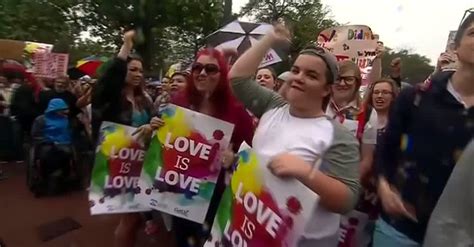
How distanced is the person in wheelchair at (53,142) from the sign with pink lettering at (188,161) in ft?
15.7

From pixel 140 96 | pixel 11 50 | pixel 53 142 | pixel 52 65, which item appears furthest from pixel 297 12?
pixel 140 96

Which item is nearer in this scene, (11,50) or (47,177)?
(47,177)

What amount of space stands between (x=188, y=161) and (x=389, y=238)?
1.35 m

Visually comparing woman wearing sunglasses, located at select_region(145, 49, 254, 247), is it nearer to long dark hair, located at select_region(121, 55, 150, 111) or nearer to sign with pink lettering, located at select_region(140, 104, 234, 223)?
sign with pink lettering, located at select_region(140, 104, 234, 223)

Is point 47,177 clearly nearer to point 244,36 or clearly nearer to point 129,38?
point 244,36

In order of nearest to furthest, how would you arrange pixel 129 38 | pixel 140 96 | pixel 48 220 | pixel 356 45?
pixel 129 38 < pixel 140 96 < pixel 356 45 < pixel 48 220

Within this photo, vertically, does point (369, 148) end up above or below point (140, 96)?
above

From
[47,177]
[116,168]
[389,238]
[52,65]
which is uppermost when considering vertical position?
[389,238]

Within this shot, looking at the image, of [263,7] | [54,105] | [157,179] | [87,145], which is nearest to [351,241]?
[157,179]

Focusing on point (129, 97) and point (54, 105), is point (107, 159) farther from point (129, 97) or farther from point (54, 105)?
point (54, 105)

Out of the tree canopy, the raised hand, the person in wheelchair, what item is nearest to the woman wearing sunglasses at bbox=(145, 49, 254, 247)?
the raised hand

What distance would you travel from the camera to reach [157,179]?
144 inches

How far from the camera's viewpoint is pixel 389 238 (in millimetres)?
2605

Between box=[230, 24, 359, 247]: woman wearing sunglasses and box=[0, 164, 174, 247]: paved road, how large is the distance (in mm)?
3451
